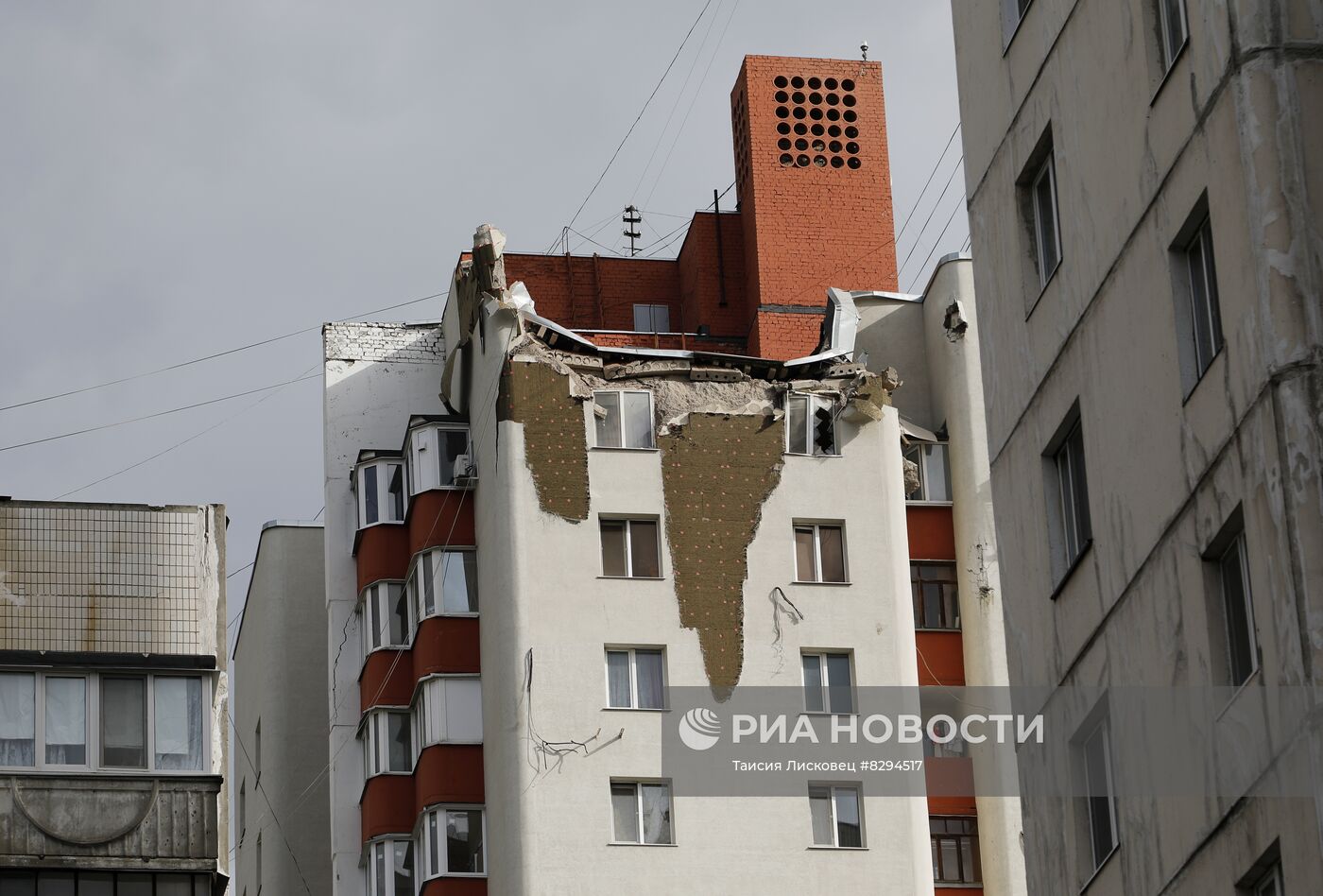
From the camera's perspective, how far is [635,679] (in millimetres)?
48062

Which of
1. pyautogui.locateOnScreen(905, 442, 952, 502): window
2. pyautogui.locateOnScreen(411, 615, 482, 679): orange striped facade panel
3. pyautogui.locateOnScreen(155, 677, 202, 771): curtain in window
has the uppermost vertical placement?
pyautogui.locateOnScreen(905, 442, 952, 502): window

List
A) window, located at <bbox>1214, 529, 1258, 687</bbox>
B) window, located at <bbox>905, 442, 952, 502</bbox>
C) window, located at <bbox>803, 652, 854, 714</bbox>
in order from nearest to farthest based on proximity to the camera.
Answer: window, located at <bbox>1214, 529, 1258, 687</bbox> < window, located at <bbox>803, 652, 854, 714</bbox> < window, located at <bbox>905, 442, 952, 502</bbox>

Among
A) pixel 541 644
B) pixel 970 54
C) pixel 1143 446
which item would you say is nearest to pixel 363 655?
pixel 541 644

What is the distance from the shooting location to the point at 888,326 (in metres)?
55.5

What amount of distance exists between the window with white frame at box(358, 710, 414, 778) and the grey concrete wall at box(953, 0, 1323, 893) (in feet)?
81.7

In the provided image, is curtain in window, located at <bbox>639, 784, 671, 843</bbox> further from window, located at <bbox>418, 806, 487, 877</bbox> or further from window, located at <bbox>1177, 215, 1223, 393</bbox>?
window, located at <bbox>1177, 215, 1223, 393</bbox>

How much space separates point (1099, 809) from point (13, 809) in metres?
14.1

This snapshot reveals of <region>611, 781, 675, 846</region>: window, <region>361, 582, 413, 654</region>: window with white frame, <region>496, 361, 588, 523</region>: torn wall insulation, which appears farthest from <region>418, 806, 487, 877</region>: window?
<region>496, 361, 588, 523</region>: torn wall insulation

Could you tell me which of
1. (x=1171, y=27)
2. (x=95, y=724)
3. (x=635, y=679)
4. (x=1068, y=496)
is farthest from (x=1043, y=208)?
(x=635, y=679)

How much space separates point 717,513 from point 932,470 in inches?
240

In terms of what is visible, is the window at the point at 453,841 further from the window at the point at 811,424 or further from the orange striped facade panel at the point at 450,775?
the window at the point at 811,424

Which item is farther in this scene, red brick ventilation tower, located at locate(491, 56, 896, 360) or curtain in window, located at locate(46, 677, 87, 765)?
red brick ventilation tower, located at locate(491, 56, 896, 360)

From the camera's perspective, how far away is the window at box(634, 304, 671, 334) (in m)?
60.6

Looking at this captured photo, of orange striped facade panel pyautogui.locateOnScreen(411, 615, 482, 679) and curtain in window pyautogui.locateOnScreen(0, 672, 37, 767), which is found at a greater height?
orange striped facade panel pyautogui.locateOnScreen(411, 615, 482, 679)
